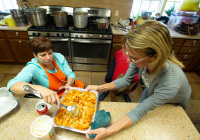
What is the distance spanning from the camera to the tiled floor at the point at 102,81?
2.02m

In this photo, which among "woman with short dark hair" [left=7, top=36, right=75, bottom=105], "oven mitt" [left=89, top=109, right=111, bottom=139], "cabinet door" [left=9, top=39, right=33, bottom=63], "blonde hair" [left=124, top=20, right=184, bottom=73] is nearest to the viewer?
"blonde hair" [left=124, top=20, right=184, bottom=73]

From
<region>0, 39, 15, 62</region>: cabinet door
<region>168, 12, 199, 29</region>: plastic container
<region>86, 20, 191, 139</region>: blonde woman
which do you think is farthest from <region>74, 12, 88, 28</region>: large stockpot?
<region>168, 12, 199, 29</region>: plastic container

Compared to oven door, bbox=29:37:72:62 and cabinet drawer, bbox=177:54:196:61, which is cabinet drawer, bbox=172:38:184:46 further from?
oven door, bbox=29:37:72:62

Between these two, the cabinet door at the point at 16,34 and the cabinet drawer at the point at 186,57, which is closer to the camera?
the cabinet door at the point at 16,34

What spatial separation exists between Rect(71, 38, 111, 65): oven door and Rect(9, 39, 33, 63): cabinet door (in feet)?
3.27

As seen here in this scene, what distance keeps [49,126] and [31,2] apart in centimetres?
288

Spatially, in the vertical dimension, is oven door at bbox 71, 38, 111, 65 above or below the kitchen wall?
below

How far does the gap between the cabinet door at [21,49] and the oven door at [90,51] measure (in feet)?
3.27

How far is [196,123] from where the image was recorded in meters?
1.81

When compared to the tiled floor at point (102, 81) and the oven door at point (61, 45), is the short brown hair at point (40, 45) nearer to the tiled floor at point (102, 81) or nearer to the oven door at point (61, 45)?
the oven door at point (61, 45)

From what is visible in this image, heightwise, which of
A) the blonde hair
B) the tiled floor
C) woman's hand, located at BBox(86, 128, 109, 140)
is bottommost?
the tiled floor

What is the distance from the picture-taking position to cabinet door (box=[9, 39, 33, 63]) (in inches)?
93.1

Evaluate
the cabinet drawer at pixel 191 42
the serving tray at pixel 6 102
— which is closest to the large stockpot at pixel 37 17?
the serving tray at pixel 6 102

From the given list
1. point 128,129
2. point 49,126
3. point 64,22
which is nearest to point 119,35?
point 64,22
